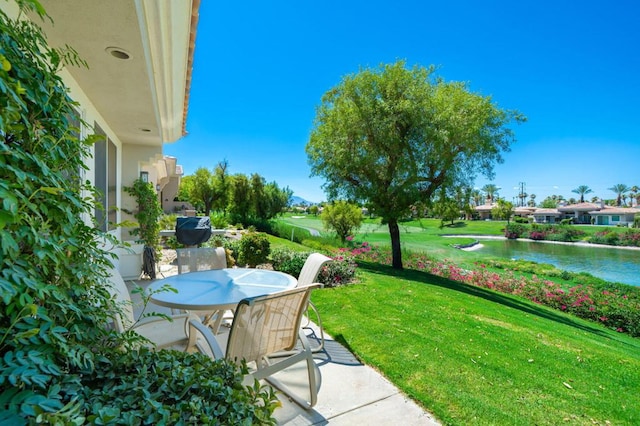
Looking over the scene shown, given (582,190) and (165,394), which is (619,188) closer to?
(582,190)

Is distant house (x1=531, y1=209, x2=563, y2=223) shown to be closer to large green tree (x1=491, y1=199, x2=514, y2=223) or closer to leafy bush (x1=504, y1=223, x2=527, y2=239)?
large green tree (x1=491, y1=199, x2=514, y2=223)

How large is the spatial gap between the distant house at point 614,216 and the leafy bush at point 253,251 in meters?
59.1

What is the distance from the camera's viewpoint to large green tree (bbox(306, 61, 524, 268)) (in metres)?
10.2

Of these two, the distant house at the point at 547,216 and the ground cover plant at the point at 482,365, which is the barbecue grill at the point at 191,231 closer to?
the ground cover plant at the point at 482,365

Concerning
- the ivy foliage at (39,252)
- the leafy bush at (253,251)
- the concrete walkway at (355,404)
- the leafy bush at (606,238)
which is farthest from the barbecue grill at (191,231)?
the leafy bush at (606,238)

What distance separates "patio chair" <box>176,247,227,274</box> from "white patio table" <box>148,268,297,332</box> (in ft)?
2.39

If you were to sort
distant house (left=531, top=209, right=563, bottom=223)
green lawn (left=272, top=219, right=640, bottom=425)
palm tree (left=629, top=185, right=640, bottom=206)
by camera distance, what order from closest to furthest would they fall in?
green lawn (left=272, top=219, right=640, bottom=425)
distant house (left=531, top=209, right=563, bottom=223)
palm tree (left=629, top=185, right=640, bottom=206)

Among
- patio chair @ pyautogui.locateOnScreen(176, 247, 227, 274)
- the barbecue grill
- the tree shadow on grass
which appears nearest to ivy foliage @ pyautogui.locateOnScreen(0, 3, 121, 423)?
patio chair @ pyautogui.locateOnScreen(176, 247, 227, 274)

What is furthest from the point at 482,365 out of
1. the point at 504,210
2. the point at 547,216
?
the point at 547,216

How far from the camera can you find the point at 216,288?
321 cm

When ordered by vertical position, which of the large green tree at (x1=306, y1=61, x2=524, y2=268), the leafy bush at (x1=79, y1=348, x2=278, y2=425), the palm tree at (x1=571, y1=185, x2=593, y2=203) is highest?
the palm tree at (x1=571, y1=185, x2=593, y2=203)

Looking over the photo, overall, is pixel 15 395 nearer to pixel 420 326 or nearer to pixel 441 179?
pixel 420 326

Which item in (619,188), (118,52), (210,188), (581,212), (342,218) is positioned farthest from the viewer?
(619,188)

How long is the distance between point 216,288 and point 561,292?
12.2 metres
